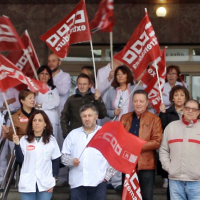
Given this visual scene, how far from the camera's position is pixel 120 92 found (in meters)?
8.81

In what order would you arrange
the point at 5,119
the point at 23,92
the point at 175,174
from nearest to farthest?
the point at 175,174
the point at 23,92
the point at 5,119

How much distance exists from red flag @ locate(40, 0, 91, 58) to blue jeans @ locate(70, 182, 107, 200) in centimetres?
263

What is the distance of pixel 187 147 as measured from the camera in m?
7.11

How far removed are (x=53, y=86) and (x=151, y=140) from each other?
2.45 meters

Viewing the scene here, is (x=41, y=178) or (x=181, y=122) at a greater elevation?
(x=181, y=122)

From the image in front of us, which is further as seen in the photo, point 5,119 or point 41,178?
point 5,119

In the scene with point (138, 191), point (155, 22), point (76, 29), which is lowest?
point (138, 191)

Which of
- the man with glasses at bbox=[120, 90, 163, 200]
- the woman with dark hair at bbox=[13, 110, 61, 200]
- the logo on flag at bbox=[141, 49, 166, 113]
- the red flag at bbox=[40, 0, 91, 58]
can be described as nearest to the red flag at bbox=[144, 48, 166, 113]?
the logo on flag at bbox=[141, 49, 166, 113]

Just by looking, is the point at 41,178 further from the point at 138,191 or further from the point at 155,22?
the point at 155,22

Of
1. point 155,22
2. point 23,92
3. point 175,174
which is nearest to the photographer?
point 175,174

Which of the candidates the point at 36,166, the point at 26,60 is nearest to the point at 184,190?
the point at 36,166

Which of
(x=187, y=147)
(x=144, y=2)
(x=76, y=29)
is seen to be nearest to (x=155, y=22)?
(x=144, y=2)

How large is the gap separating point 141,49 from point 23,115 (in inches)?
86.7

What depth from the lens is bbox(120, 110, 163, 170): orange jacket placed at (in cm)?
743
